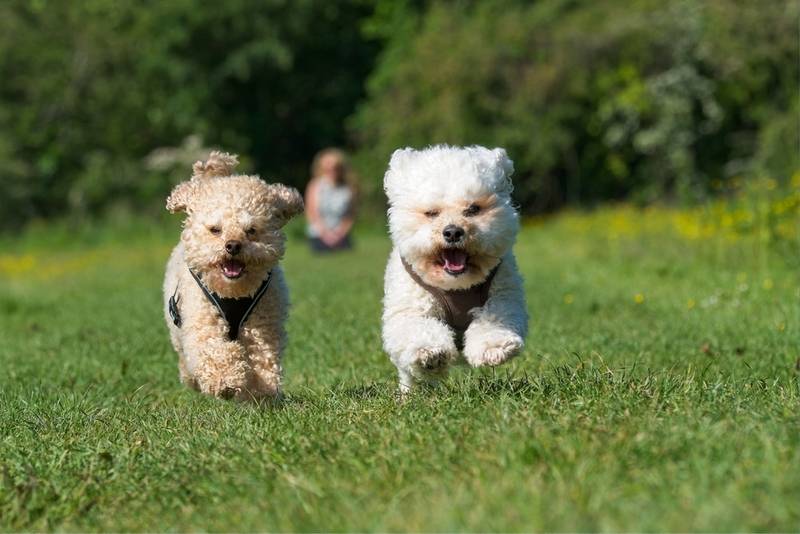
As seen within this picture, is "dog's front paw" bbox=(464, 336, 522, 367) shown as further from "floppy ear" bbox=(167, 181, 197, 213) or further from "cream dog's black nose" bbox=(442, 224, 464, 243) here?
"floppy ear" bbox=(167, 181, 197, 213)

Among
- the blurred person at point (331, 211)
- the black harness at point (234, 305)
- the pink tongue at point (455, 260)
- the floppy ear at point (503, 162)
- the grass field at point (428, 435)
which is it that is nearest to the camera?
the grass field at point (428, 435)

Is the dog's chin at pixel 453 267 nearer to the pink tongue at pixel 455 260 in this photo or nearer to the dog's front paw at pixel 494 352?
the pink tongue at pixel 455 260

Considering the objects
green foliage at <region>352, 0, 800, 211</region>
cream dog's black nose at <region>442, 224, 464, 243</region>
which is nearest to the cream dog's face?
cream dog's black nose at <region>442, 224, 464, 243</region>

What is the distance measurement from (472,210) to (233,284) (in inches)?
58.2

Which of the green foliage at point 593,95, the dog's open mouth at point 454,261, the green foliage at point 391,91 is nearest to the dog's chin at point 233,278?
the dog's open mouth at point 454,261

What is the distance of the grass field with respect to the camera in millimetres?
3729

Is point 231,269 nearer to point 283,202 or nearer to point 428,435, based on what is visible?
point 283,202

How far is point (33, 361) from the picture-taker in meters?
8.84

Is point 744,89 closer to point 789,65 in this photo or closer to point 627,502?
point 789,65

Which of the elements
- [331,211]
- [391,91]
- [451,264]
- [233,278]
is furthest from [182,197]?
[391,91]

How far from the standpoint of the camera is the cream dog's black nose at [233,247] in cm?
658

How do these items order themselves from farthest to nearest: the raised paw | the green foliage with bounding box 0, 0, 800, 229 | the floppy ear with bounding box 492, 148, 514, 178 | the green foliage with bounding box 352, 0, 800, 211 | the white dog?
the green foliage with bounding box 0, 0, 800, 229
the green foliage with bounding box 352, 0, 800, 211
the floppy ear with bounding box 492, 148, 514, 178
the white dog
the raised paw

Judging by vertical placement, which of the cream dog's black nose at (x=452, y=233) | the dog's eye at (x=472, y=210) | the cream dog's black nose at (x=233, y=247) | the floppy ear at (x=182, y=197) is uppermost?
the floppy ear at (x=182, y=197)

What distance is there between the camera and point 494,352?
5.93m
